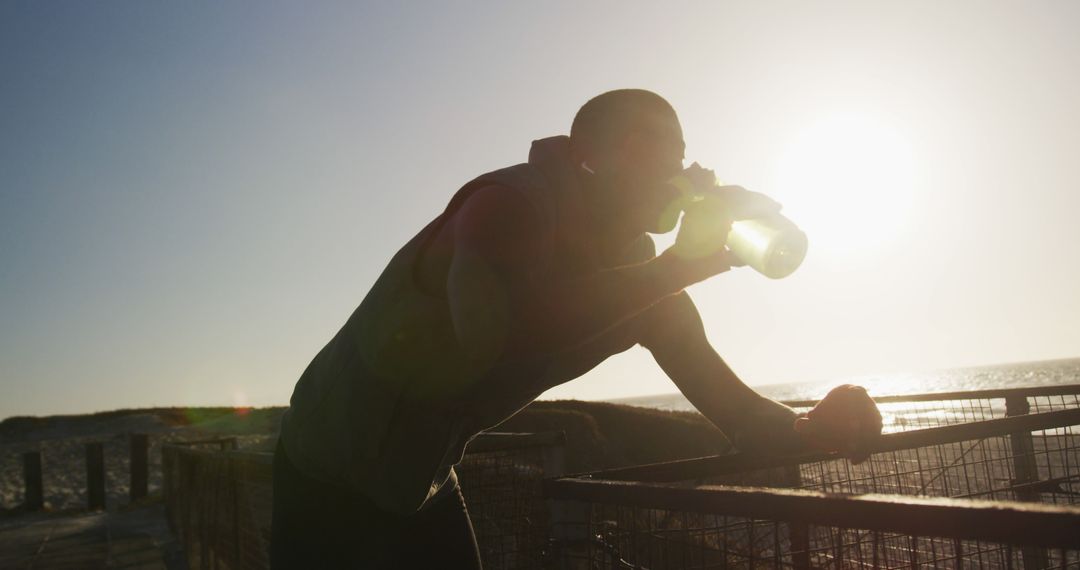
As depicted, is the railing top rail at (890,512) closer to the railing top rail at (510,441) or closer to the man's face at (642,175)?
the man's face at (642,175)

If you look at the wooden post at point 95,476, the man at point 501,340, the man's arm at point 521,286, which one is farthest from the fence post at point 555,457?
the wooden post at point 95,476

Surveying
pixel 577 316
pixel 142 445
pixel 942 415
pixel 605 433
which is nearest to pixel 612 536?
pixel 577 316

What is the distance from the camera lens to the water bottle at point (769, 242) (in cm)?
148

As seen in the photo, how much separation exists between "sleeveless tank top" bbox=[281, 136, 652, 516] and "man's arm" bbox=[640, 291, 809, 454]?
276 mm

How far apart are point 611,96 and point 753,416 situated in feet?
3.40

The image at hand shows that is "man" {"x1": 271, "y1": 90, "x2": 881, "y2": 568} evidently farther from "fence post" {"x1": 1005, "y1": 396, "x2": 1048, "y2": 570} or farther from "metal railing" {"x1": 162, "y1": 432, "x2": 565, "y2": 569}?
A: "fence post" {"x1": 1005, "y1": 396, "x2": 1048, "y2": 570}

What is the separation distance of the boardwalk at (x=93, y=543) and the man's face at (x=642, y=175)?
374 inches

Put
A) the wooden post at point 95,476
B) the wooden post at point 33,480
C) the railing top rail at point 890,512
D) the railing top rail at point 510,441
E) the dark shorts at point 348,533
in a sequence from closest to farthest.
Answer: the railing top rail at point 890,512 → the dark shorts at point 348,533 → the railing top rail at point 510,441 → the wooden post at point 33,480 → the wooden post at point 95,476

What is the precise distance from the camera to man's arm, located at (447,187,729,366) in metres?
1.54

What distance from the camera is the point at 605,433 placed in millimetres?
13727

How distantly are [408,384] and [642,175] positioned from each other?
833mm

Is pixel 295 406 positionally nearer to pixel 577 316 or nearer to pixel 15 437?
pixel 577 316

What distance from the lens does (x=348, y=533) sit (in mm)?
2014

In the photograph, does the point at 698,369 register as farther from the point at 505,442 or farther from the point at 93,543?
the point at 93,543
